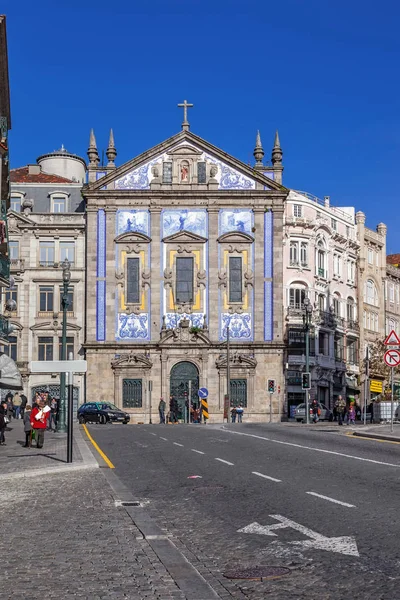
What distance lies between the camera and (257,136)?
71750 millimetres

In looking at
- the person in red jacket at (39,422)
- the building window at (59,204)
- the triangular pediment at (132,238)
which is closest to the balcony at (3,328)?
the person in red jacket at (39,422)

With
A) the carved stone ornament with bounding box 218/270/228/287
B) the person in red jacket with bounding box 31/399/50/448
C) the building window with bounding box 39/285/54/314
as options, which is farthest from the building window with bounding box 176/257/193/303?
the person in red jacket with bounding box 31/399/50/448

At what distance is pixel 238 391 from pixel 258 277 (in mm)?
7977

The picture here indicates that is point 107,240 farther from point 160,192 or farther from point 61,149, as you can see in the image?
point 61,149

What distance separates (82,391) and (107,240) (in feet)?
34.9

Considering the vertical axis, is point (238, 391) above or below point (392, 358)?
below

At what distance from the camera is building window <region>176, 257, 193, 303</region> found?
69688 mm

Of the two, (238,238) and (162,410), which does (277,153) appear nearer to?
(238,238)

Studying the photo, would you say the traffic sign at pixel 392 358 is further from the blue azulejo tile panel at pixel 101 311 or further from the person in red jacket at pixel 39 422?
the blue azulejo tile panel at pixel 101 311

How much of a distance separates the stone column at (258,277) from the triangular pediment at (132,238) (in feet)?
24.7

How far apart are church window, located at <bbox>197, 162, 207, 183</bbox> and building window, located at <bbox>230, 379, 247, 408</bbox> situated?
559 inches

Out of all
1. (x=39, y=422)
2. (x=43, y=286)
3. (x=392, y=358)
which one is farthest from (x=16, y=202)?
(x=39, y=422)

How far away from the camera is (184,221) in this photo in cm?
7025

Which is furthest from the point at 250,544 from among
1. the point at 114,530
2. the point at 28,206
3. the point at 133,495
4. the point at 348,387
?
the point at 348,387
